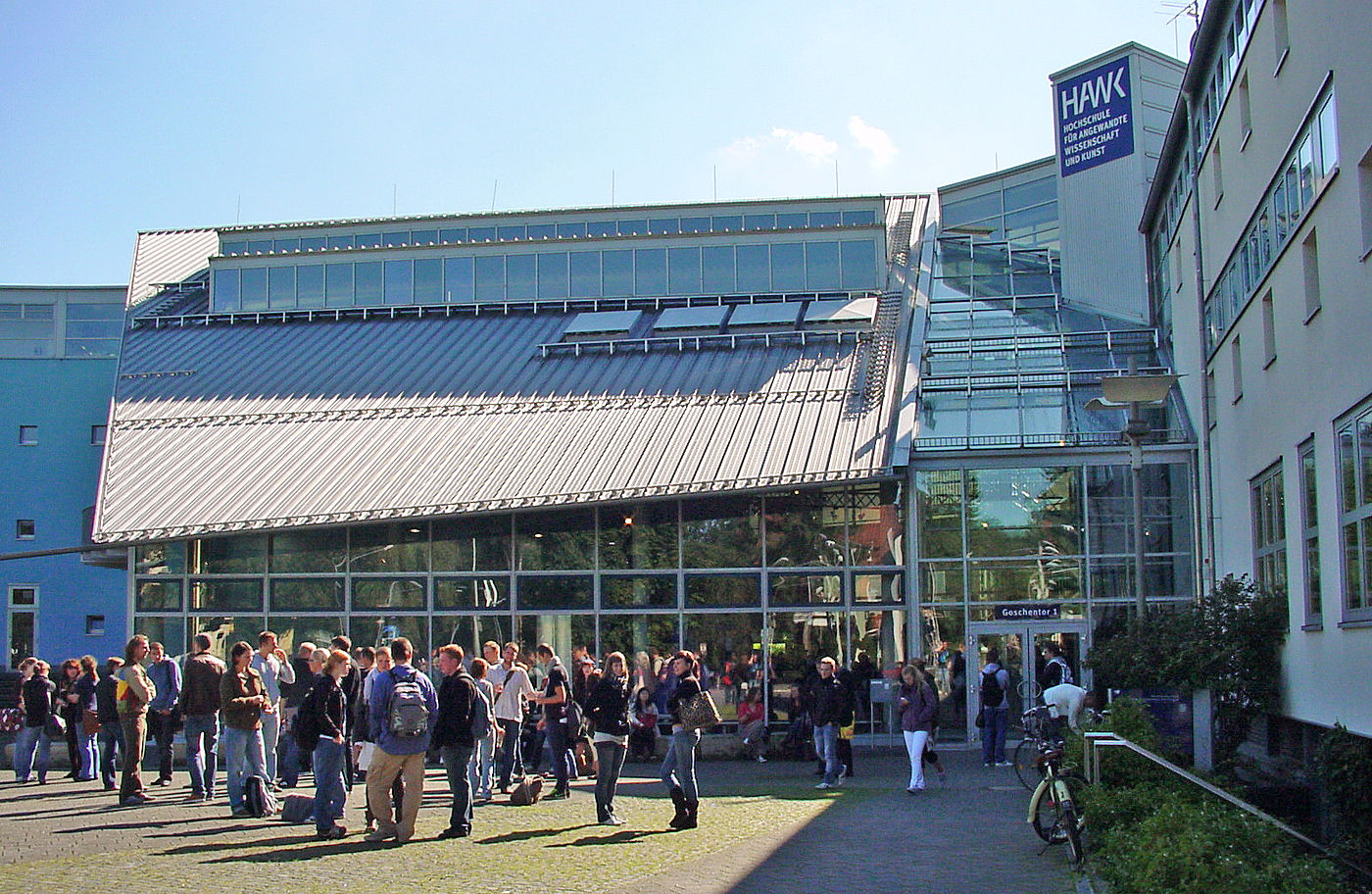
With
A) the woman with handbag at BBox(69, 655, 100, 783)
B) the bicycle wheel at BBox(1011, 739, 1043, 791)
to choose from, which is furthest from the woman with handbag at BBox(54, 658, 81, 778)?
the bicycle wheel at BBox(1011, 739, 1043, 791)

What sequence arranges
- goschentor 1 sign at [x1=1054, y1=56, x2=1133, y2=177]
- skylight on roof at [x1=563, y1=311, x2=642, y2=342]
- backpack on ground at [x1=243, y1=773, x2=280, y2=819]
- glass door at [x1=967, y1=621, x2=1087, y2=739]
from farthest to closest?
goschentor 1 sign at [x1=1054, y1=56, x2=1133, y2=177]
skylight on roof at [x1=563, y1=311, x2=642, y2=342]
glass door at [x1=967, y1=621, x2=1087, y2=739]
backpack on ground at [x1=243, y1=773, x2=280, y2=819]

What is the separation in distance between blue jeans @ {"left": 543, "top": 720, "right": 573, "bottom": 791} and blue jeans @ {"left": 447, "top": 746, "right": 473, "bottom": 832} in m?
2.91

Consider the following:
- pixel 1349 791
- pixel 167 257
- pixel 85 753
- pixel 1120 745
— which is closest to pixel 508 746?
pixel 85 753

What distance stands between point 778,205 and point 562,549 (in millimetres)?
14106

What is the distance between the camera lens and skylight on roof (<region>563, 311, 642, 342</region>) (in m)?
30.5

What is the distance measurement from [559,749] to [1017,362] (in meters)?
14.6

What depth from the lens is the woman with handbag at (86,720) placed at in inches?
696

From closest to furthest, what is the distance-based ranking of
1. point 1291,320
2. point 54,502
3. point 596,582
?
1. point 1291,320
2. point 596,582
3. point 54,502

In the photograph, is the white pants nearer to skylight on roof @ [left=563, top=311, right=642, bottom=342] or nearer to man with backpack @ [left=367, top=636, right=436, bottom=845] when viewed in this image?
man with backpack @ [left=367, top=636, right=436, bottom=845]

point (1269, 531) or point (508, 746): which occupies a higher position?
point (1269, 531)

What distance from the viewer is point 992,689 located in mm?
20141

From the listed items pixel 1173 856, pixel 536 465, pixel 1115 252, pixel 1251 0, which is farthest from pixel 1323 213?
pixel 1115 252

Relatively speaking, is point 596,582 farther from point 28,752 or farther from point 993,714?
point 28,752

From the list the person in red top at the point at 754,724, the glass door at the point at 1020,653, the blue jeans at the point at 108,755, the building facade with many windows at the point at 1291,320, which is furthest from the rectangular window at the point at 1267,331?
the blue jeans at the point at 108,755
